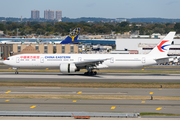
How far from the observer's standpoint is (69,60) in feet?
150

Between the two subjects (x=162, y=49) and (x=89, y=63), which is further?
(x=162, y=49)

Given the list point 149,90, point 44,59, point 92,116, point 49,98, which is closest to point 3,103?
point 49,98

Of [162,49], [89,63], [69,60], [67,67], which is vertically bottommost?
[67,67]

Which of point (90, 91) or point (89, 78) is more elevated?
point (90, 91)

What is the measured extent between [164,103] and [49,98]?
11494mm

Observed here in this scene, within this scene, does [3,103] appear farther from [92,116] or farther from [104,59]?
[104,59]

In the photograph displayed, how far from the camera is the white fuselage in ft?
149

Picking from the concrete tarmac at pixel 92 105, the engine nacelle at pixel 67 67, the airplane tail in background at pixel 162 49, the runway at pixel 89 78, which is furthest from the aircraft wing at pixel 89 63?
the concrete tarmac at pixel 92 105

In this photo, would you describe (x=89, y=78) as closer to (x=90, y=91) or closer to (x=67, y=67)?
(x=67, y=67)

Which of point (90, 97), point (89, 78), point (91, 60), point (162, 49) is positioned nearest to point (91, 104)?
point (90, 97)

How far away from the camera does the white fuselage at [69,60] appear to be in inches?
1783

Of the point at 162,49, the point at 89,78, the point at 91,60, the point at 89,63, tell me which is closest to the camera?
the point at 89,78

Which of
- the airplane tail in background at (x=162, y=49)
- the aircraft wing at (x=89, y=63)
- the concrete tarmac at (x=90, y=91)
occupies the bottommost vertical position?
the concrete tarmac at (x=90, y=91)

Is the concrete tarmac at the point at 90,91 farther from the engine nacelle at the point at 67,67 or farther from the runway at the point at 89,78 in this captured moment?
the engine nacelle at the point at 67,67
